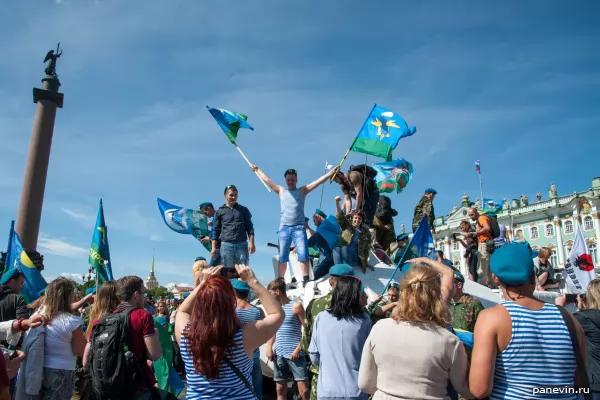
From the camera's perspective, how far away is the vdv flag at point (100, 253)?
9.17 metres

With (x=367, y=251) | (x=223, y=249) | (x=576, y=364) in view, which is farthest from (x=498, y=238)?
(x=576, y=364)

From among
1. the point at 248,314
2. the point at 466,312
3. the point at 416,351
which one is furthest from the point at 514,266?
the point at 466,312

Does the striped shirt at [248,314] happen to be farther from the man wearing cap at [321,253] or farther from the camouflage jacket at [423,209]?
the camouflage jacket at [423,209]

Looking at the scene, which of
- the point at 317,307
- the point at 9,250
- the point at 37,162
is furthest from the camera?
the point at 37,162

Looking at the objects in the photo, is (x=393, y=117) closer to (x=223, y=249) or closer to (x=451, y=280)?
(x=223, y=249)

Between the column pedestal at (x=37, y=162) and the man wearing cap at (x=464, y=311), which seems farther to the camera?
the column pedestal at (x=37, y=162)

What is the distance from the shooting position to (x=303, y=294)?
8.01 m

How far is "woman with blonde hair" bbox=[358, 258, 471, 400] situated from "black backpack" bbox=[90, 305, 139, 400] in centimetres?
195

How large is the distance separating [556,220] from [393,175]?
67048mm

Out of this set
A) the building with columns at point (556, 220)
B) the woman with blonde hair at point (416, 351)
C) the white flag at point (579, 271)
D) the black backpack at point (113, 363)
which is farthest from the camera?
the building with columns at point (556, 220)

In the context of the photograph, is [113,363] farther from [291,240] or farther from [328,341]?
[291,240]

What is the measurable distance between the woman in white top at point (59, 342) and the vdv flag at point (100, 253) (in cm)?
458

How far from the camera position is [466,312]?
4812 mm

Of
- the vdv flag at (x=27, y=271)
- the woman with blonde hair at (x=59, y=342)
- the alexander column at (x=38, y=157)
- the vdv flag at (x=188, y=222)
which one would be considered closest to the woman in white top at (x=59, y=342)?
the woman with blonde hair at (x=59, y=342)
